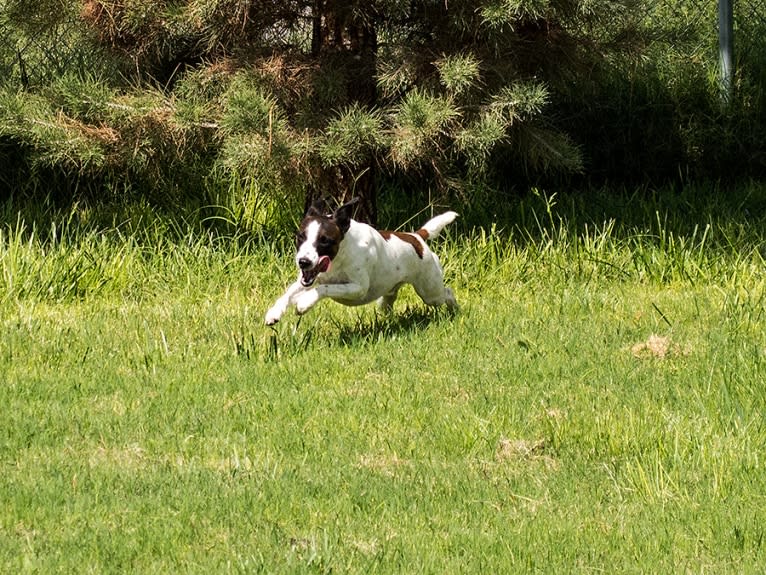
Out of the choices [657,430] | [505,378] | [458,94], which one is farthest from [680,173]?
[657,430]

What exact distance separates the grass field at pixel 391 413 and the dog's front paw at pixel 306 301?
0.19 metres

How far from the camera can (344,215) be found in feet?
20.1

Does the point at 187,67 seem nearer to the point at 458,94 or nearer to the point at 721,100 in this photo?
the point at 458,94

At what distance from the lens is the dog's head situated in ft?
19.6

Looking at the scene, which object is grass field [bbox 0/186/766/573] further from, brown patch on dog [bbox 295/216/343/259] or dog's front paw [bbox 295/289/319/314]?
brown patch on dog [bbox 295/216/343/259]

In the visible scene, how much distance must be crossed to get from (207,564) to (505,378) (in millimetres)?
2360

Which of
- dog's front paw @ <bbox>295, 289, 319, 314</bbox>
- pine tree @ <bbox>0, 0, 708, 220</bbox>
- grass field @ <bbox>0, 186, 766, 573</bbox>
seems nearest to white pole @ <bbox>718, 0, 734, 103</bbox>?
pine tree @ <bbox>0, 0, 708, 220</bbox>

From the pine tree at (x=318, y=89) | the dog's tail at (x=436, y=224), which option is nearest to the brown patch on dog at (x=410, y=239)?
the dog's tail at (x=436, y=224)

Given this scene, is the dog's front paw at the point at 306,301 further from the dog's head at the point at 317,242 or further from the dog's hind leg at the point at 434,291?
the dog's hind leg at the point at 434,291

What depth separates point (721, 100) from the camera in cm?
1007

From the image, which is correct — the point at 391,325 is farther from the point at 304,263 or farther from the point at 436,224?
the point at 304,263

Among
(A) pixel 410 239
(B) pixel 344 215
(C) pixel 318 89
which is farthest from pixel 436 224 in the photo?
(C) pixel 318 89

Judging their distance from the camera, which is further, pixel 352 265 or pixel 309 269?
pixel 352 265

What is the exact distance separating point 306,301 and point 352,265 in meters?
0.33
